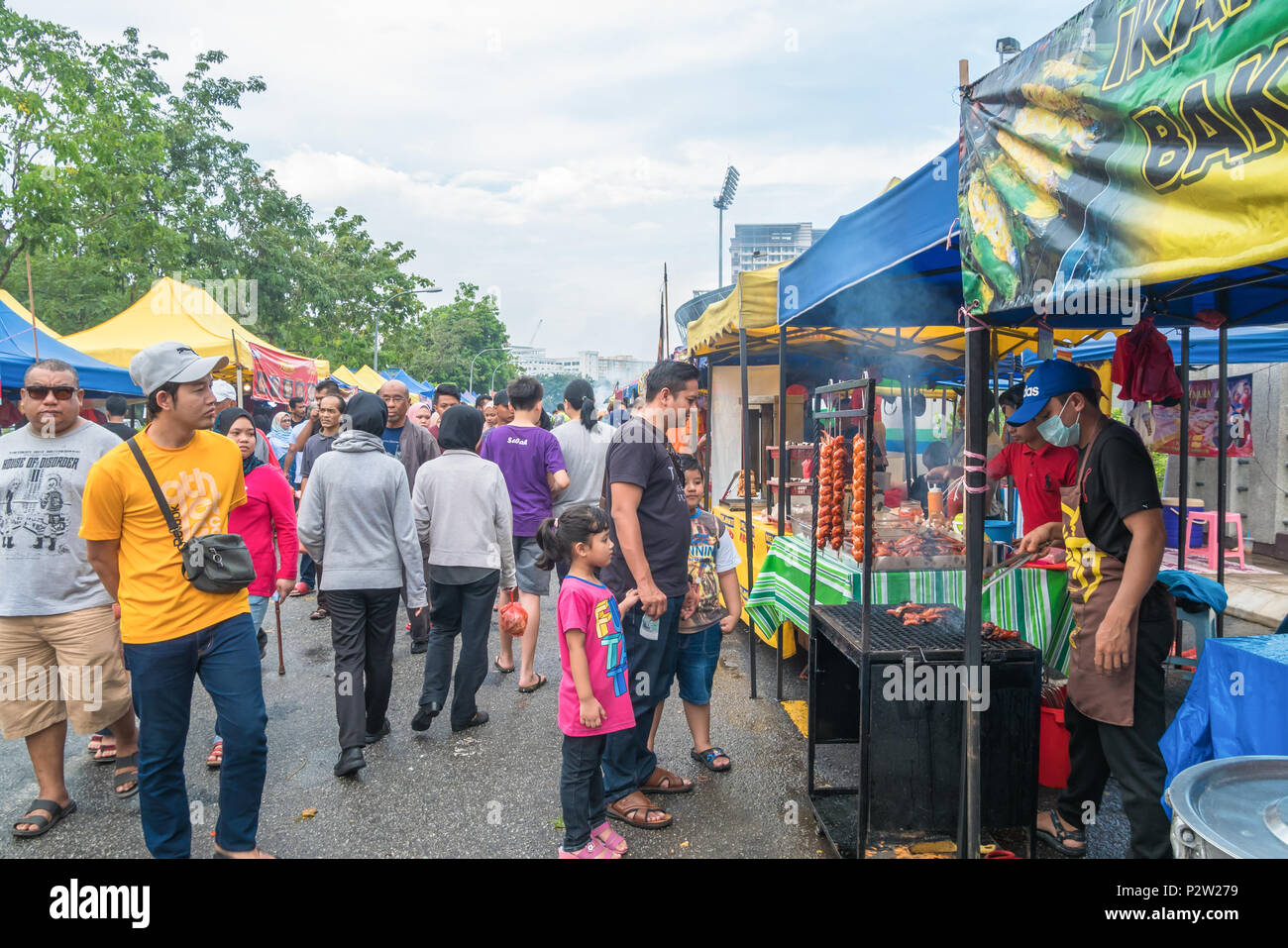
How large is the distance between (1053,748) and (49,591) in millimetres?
5190

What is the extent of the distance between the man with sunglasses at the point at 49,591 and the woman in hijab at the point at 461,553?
5.68 feet

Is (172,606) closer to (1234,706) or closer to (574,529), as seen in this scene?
(574,529)

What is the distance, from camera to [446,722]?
4918mm

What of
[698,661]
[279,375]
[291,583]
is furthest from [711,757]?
[279,375]

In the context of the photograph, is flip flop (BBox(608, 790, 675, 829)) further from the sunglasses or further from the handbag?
the sunglasses

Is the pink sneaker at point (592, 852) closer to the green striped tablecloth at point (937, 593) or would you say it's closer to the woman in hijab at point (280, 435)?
the green striped tablecloth at point (937, 593)

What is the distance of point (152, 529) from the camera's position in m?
2.89

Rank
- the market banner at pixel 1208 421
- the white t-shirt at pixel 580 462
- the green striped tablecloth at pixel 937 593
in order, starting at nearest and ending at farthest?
the green striped tablecloth at pixel 937 593 → the white t-shirt at pixel 580 462 → the market banner at pixel 1208 421

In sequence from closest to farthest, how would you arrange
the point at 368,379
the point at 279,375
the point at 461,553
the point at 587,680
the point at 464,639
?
the point at 587,680, the point at 461,553, the point at 464,639, the point at 279,375, the point at 368,379

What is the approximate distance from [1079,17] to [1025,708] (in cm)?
268

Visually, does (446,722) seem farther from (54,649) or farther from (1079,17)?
(1079,17)

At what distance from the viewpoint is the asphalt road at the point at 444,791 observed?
11.2 feet

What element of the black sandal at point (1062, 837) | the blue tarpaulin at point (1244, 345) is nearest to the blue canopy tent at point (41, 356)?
the black sandal at point (1062, 837)

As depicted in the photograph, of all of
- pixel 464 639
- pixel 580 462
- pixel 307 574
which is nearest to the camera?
pixel 464 639
